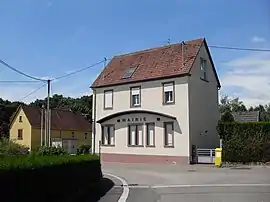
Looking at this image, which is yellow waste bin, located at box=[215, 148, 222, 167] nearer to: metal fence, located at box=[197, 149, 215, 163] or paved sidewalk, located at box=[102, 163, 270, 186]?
metal fence, located at box=[197, 149, 215, 163]

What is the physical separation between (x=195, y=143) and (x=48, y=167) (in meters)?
24.2

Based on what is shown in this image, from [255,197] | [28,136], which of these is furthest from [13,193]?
[28,136]

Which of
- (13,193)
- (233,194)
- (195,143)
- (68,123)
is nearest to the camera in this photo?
(13,193)

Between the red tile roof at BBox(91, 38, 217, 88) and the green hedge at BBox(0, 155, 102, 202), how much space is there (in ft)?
70.0

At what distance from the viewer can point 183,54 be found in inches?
1398

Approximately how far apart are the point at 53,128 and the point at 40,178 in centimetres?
5894

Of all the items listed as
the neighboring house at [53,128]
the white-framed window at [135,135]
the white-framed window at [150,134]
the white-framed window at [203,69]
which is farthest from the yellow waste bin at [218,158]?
the neighboring house at [53,128]

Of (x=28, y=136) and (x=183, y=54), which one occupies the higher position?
(x=183, y=54)

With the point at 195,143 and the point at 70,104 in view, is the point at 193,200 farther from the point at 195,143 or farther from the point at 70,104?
the point at 70,104

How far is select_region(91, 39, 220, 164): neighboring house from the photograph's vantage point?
33.3 metres

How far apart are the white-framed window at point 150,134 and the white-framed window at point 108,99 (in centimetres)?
506

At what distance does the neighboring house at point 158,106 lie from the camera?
33.3 m

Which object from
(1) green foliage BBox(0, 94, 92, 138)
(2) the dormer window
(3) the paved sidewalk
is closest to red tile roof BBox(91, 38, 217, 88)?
(2) the dormer window

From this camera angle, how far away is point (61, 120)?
7081 centimetres
